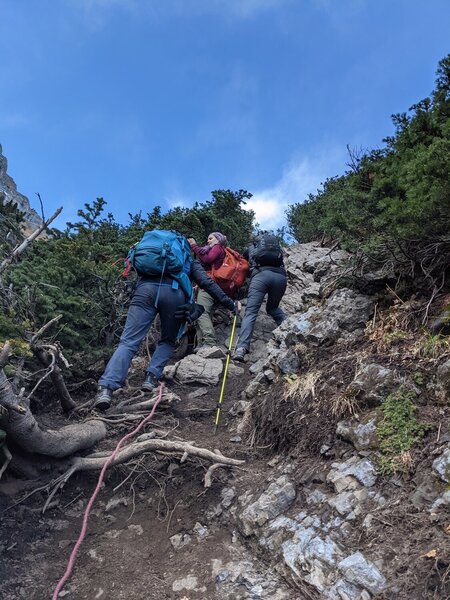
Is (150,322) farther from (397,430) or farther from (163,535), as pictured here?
(397,430)

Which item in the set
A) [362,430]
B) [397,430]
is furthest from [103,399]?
[397,430]

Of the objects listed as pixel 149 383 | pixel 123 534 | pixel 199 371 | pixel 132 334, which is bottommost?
pixel 123 534

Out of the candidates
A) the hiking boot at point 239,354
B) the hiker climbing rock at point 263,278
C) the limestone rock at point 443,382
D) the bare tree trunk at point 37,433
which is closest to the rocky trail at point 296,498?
the limestone rock at point 443,382

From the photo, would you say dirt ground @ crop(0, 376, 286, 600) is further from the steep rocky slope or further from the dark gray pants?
the steep rocky slope

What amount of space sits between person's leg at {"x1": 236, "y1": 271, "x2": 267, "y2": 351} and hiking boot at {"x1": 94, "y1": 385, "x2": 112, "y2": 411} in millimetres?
2862

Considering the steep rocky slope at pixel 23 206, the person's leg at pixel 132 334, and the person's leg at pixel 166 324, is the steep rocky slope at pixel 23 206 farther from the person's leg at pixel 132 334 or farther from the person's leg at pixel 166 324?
the person's leg at pixel 166 324

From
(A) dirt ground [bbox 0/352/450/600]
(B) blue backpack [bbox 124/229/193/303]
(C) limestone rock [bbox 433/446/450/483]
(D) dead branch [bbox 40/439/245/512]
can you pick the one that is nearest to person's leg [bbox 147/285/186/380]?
(B) blue backpack [bbox 124/229/193/303]

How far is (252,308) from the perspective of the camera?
808 cm

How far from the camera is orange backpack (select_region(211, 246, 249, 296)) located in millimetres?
8852

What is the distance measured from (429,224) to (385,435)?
221 centimetres

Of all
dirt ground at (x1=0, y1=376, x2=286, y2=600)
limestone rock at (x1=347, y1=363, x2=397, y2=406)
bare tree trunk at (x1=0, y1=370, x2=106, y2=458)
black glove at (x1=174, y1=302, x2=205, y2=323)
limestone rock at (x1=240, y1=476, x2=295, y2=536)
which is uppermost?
black glove at (x1=174, y1=302, x2=205, y2=323)

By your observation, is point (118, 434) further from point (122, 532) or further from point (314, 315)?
point (314, 315)

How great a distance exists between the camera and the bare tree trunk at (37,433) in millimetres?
3783

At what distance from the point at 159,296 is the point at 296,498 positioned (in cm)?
348
